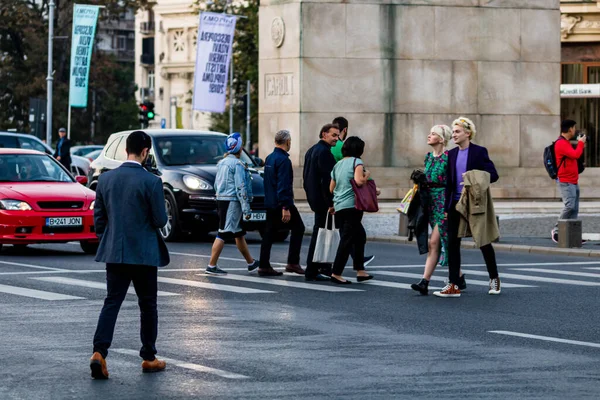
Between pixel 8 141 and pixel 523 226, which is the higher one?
pixel 8 141

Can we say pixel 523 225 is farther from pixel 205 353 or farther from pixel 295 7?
pixel 205 353

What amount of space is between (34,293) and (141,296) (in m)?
5.72

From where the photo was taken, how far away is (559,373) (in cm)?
990

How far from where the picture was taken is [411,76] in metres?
33.2

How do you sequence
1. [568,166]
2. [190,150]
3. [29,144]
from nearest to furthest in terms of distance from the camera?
[568,166] < [190,150] < [29,144]

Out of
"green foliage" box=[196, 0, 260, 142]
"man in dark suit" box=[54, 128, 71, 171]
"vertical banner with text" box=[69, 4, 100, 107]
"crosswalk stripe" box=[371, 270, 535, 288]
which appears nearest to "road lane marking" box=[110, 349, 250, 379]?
"crosswalk stripe" box=[371, 270, 535, 288]

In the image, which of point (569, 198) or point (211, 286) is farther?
point (569, 198)

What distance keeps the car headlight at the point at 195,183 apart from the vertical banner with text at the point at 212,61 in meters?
13.4

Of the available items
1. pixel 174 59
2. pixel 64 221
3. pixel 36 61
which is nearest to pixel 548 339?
pixel 64 221

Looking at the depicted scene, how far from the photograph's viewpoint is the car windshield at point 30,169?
74.8ft

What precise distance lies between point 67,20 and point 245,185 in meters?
60.4

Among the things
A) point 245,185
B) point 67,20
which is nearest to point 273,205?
point 245,185

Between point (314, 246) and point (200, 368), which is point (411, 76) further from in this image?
point (200, 368)

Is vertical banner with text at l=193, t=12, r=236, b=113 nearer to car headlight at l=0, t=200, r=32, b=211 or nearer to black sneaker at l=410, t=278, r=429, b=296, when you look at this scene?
car headlight at l=0, t=200, r=32, b=211
